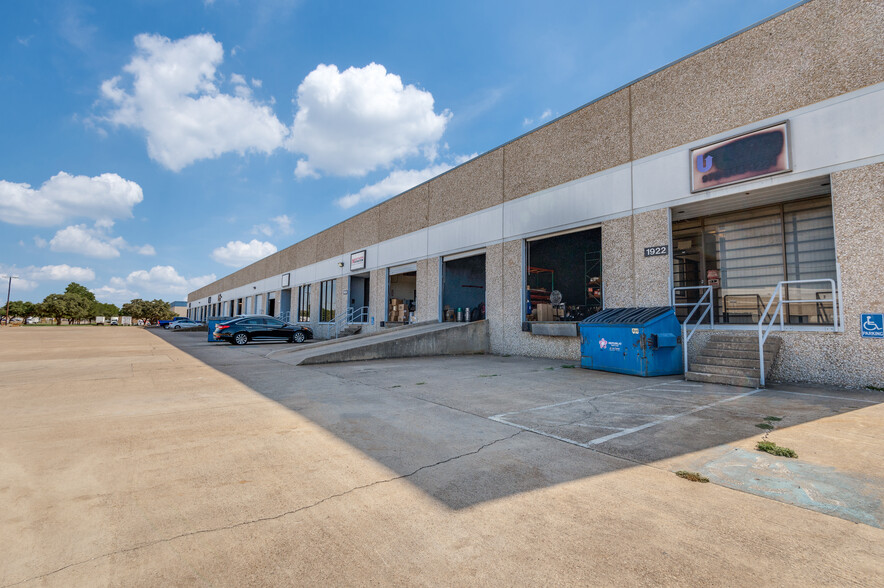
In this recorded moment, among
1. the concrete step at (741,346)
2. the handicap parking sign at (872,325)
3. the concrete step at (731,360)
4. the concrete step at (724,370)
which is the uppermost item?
the handicap parking sign at (872,325)

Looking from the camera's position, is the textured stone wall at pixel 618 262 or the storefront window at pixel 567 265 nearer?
the textured stone wall at pixel 618 262

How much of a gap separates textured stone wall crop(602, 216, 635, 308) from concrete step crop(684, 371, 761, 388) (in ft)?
9.77

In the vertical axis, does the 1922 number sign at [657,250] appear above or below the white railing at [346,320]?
above

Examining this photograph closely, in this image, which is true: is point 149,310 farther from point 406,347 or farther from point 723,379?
point 723,379

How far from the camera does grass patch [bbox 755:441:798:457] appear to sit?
355 cm

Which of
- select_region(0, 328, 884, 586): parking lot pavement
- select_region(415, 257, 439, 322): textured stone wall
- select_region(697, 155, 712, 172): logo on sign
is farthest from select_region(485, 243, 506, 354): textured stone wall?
select_region(0, 328, 884, 586): parking lot pavement

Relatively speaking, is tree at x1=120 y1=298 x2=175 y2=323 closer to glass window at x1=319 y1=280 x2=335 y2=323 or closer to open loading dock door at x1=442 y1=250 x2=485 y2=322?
glass window at x1=319 y1=280 x2=335 y2=323

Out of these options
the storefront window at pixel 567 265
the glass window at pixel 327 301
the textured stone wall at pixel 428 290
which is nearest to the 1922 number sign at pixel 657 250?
the storefront window at pixel 567 265

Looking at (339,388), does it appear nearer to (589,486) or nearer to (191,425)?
(191,425)

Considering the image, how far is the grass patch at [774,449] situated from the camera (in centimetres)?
355

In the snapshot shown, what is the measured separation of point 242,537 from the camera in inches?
89.5

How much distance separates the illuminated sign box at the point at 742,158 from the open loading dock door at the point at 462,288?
8.52 metres

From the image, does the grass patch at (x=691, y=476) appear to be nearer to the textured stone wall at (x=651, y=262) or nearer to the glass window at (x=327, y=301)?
the textured stone wall at (x=651, y=262)

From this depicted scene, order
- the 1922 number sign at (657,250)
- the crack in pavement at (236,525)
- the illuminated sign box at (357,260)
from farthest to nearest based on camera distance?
the illuminated sign box at (357,260), the 1922 number sign at (657,250), the crack in pavement at (236,525)
